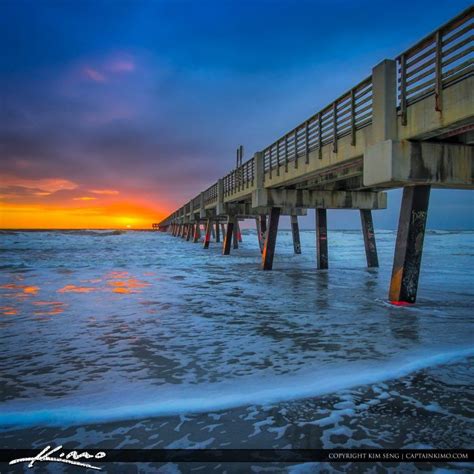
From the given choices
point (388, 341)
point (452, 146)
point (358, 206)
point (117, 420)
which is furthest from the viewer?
point (358, 206)

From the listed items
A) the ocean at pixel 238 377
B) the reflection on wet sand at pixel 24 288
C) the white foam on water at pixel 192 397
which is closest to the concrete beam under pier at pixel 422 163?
the ocean at pixel 238 377

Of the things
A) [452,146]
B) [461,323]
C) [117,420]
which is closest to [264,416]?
[117,420]

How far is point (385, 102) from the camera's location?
846 cm

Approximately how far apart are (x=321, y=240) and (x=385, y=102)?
10.5 m

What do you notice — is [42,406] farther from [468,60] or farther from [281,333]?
[468,60]

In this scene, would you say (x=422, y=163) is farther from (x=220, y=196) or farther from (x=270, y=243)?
(x=220, y=196)

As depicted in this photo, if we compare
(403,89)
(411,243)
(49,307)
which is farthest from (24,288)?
(403,89)

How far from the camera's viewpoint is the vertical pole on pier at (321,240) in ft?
60.1

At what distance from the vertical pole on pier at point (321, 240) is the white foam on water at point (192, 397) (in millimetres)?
13773

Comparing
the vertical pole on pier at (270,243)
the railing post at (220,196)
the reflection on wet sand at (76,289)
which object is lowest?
the reflection on wet sand at (76,289)

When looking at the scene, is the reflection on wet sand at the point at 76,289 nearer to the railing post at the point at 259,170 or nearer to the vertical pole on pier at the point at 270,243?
the vertical pole on pier at the point at 270,243

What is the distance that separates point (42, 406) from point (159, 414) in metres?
1.17

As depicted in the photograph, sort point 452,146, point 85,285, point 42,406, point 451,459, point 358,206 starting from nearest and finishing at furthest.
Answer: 1. point 451,459
2. point 42,406
3. point 452,146
4. point 85,285
5. point 358,206

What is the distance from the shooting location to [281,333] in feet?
21.0
